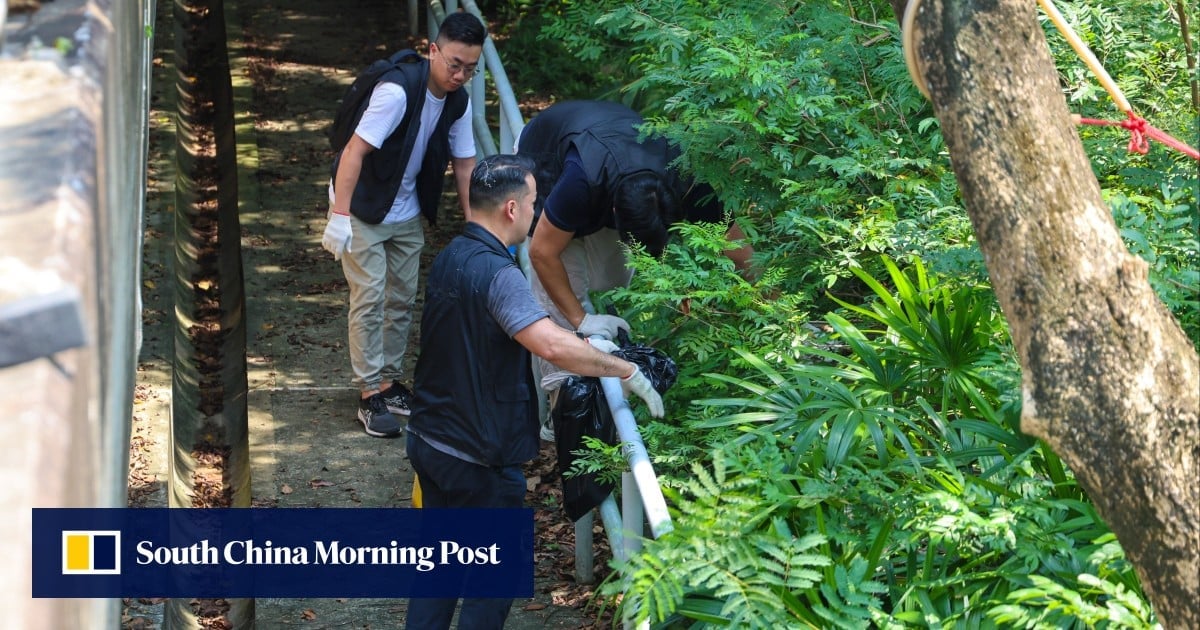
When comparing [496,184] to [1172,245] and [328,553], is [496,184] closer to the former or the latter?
[328,553]

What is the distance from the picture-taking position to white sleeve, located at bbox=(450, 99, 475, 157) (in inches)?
236

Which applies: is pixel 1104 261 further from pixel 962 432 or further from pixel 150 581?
pixel 150 581

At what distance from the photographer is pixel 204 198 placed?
8.93m

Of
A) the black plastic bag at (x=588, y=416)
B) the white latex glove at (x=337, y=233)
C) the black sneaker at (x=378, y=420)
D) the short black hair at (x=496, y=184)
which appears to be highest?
the short black hair at (x=496, y=184)

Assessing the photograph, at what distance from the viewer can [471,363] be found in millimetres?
4078

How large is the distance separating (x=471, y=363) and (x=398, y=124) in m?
1.93

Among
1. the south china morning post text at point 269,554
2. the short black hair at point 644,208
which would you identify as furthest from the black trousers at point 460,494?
the short black hair at point 644,208

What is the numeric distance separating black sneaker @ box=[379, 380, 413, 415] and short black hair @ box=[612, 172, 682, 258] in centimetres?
170

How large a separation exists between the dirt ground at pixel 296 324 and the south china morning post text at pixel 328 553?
13 cm

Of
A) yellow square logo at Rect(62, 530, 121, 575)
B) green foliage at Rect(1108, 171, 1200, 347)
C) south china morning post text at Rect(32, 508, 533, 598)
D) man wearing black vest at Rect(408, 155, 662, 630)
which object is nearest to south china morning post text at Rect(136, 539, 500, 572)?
south china morning post text at Rect(32, 508, 533, 598)

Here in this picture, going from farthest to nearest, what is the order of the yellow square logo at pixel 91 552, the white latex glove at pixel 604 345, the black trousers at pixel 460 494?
the white latex glove at pixel 604 345
the black trousers at pixel 460 494
the yellow square logo at pixel 91 552

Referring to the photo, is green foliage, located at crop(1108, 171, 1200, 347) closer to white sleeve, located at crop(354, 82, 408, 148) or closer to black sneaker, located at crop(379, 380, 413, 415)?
white sleeve, located at crop(354, 82, 408, 148)

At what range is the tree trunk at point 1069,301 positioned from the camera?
245 centimetres

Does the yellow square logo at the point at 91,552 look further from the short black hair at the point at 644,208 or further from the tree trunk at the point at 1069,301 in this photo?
the short black hair at the point at 644,208
